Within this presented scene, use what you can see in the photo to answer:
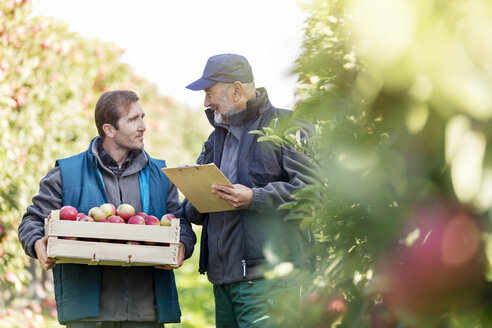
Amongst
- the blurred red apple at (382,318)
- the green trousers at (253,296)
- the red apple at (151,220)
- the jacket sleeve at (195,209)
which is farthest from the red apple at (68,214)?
the blurred red apple at (382,318)

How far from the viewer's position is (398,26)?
0.84 m

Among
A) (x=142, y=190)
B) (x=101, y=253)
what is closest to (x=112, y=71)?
(x=142, y=190)

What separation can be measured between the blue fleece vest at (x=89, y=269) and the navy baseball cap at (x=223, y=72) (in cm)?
62

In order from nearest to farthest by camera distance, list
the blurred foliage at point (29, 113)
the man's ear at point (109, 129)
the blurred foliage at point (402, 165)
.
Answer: the blurred foliage at point (402, 165), the man's ear at point (109, 129), the blurred foliage at point (29, 113)

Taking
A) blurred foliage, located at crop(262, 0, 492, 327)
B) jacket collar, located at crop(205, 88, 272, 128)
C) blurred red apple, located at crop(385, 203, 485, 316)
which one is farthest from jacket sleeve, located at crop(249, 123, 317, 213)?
blurred red apple, located at crop(385, 203, 485, 316)

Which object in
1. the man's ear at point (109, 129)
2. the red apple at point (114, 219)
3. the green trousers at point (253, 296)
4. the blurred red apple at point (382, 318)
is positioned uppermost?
the blurred red apple at point (382, 318)

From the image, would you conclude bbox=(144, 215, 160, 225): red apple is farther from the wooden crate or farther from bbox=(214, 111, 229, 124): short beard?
bbox=(214, 111, 229, 124): short beard

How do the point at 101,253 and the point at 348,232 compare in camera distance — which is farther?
the point at 101,253

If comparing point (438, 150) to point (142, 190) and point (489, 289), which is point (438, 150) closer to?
point (489, 289)

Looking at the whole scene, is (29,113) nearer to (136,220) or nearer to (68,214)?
(68,214)

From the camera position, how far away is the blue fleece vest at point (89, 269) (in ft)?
10.8

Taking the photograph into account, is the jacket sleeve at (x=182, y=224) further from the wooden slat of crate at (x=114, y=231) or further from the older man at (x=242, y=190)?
the wooden slat of crate at (x=114, y=231)

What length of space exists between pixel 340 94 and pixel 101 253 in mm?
2019

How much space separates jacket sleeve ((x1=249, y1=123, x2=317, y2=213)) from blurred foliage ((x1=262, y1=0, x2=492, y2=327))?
1.53 meters
